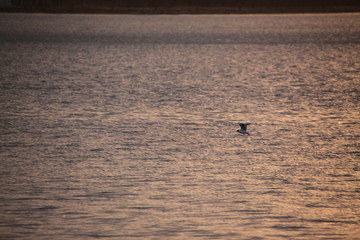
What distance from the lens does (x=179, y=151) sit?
185 inches

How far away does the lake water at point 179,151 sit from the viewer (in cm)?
321

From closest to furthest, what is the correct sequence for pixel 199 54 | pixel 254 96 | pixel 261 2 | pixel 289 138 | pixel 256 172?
pixel 256 172 < pixel 289 138 < pixel 254 96 < pixel 199 54 < pixel 261 2

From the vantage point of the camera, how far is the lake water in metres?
3.21

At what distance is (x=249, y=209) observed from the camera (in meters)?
3.38

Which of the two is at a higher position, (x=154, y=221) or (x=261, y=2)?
(x=261, y=2)

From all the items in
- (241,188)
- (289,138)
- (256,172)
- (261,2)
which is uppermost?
(261,2)

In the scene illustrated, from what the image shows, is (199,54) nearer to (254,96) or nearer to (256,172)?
(254,96)

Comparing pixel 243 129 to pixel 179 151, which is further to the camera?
pixel 243 129

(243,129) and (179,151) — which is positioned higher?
(243,129)

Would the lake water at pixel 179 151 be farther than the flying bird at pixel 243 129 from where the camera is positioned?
No

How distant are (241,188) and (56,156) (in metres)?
1.60

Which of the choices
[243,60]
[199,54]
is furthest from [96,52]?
[243,60]

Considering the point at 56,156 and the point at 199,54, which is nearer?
the point at 56,156

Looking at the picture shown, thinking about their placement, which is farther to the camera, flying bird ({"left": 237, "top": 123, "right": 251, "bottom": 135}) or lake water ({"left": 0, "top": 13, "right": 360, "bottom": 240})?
flying bird ({"left": 237, "top": 123, "right": 251, "bottom": 135})
